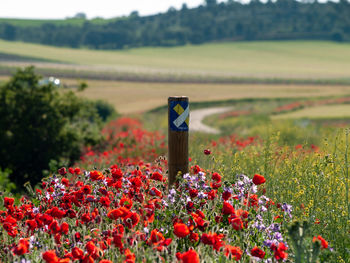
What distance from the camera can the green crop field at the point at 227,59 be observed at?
80188mm

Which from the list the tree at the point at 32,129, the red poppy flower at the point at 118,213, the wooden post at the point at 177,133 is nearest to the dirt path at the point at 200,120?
the tree at the point at 32,129

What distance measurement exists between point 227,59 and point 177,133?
325ft

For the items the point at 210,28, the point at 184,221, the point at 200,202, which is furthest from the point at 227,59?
the point at 184,221

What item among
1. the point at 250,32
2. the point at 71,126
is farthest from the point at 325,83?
the point at 250,32

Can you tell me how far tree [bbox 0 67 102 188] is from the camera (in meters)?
13.4

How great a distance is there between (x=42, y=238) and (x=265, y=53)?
Answer: 352 feet

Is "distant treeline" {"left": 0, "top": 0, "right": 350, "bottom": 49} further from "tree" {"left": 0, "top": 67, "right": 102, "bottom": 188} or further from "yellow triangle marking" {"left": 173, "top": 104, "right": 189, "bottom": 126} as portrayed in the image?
"yellow triangle marking" {"left": 173, "top": 104, "right": 189, "bottom": 126}

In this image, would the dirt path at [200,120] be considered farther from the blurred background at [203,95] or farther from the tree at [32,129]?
the tree at [32,129]

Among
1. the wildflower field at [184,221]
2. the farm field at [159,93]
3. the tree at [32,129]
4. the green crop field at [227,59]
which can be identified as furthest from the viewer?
the green crop field at [227,59]

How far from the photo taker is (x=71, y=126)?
14.6 m

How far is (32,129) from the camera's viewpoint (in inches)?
531

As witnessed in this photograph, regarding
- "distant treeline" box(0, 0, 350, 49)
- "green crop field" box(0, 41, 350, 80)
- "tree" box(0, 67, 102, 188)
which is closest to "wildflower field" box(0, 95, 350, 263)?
"tree" box(0, 67, 102, 188)

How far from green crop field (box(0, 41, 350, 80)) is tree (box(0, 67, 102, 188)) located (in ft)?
197

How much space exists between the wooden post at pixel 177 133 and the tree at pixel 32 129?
27.5 feet
